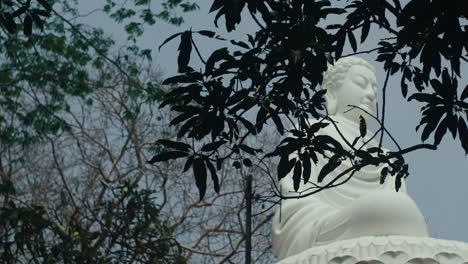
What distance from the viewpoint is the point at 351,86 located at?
7457mm

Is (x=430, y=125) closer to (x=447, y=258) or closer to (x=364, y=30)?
(x=364, y=30)

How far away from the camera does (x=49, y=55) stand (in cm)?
756

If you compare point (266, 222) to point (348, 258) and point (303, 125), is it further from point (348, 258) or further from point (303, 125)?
point (303, 125)

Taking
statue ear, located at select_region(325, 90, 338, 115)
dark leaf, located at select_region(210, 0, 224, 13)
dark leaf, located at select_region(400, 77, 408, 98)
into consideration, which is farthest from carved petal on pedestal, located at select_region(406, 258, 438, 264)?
dark leaf, located at select_region(210, 0, 224, 13)

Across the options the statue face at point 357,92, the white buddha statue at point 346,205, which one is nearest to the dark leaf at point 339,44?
the white buddha statue at point 346,205

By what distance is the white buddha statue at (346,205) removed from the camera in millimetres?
5816

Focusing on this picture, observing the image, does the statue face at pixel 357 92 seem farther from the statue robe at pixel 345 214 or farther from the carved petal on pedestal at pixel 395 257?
the carved petal on pedestal at pixel 395 257

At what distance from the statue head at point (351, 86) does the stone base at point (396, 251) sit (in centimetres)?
187

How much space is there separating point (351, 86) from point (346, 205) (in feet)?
3.69

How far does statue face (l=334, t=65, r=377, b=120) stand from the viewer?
24.3 ft

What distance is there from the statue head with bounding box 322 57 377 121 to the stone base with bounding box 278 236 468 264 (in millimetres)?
1871

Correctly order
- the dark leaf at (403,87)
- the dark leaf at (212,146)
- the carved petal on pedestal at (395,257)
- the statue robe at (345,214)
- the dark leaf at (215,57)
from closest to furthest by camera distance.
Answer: the dark leaf at (215,57) → the dark leaf at (212,146) → the dark leaf at (403,87) → the carved petal on pedestal at (395,257) → the statue robe at (345,214)

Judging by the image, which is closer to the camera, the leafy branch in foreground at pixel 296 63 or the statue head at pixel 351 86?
the leafy branch in foreground at pixel 296 63

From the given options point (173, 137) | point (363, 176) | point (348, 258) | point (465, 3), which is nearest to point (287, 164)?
point (465, 3)
